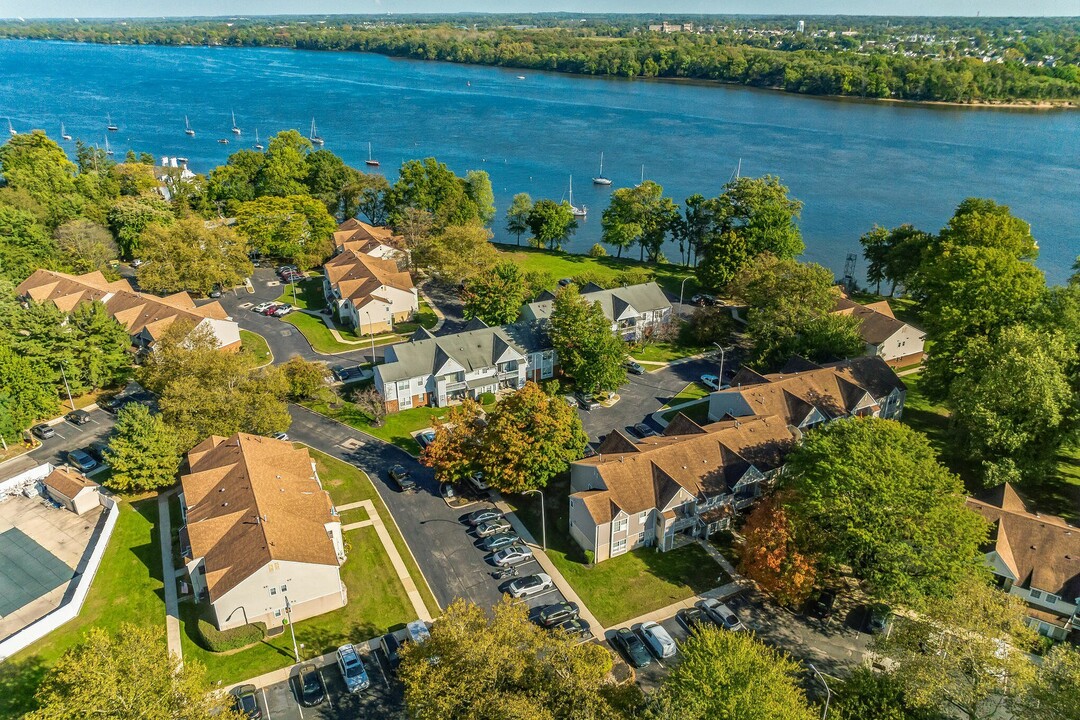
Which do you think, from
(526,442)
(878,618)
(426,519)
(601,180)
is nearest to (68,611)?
(426,519)

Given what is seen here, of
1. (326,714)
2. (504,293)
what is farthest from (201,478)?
(504,293)

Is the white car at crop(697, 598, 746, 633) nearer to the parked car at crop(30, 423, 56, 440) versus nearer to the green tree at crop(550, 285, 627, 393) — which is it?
the green tree at crop(550, 285, 627, 393)

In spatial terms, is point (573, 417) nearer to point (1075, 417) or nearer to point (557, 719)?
point (557, 719)

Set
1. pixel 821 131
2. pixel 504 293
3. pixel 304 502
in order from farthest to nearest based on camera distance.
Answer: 1. pixel 821 131
2. pixel 504 293
3. pixel 304 502

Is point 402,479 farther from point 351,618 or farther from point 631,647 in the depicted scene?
point 631,647

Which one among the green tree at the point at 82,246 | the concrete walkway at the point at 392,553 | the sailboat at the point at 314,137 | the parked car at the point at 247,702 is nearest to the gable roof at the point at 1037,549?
the concrete walkway at the point at 392,553

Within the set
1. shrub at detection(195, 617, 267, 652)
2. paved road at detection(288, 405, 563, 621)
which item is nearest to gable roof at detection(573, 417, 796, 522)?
paved road at detection(288, 405, 563, 621)

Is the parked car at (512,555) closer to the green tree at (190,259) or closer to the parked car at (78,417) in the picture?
the parked car at (78,417)
